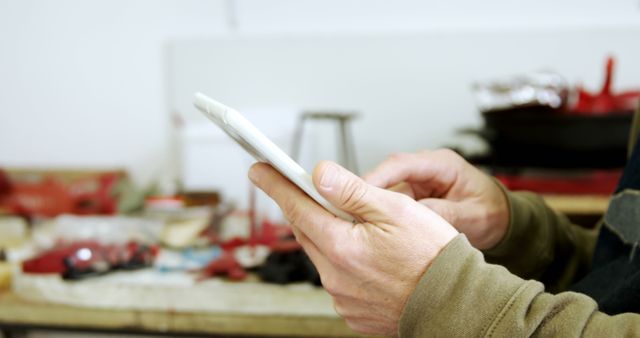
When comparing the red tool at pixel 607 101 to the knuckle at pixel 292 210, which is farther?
the red tool at pixel 607 101

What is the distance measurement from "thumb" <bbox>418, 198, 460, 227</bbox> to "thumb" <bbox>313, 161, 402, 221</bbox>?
0.66 ft

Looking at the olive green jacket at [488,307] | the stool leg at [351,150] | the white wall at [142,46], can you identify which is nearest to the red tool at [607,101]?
the white wall at [142,46]

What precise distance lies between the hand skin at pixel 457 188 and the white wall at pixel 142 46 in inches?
37.6

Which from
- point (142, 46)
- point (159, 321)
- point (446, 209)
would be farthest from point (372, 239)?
point (142, 46)

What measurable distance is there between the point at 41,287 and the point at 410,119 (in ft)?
3.51

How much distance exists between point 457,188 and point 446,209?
0.05 m

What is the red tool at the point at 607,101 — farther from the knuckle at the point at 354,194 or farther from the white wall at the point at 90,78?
the white wall at the point at 90,78

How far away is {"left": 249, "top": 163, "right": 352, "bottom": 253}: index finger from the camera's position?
45cm

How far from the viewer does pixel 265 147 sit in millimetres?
416

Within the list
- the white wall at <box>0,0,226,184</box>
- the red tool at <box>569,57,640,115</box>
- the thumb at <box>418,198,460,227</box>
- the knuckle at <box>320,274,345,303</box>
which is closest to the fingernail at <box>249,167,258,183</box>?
the knuckle at <box>320,274,345,303</box>

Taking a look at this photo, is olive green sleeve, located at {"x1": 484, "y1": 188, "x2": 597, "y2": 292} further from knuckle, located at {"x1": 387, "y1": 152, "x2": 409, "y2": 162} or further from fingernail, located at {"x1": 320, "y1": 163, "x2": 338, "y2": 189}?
fingernail, located at {"x1": 320, "y1": 163, "x2": 338, "y2": 189}

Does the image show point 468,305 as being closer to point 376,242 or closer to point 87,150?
point 376,242

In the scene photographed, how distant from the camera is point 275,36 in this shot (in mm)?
1638

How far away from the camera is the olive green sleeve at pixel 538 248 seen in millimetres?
653
